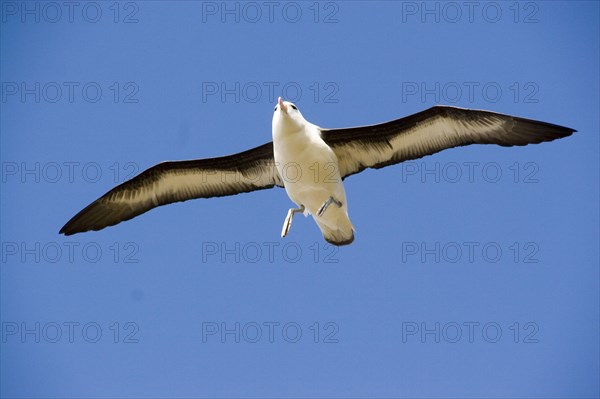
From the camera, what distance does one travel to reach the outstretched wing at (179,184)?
690 inches

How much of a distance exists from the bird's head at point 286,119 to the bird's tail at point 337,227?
4.96 feet

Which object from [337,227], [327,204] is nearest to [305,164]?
[327,204]

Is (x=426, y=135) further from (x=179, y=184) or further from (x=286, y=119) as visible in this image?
(x=179, y=184)

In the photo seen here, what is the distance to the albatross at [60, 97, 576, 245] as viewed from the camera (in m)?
15.8

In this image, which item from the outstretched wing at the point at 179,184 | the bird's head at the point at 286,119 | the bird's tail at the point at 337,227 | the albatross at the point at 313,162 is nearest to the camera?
the bird's head at the point at 286,119

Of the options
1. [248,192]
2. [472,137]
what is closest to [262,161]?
[248,192]

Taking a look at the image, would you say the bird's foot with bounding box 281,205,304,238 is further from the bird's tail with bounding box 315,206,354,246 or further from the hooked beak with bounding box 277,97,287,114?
the hooked beak with bounding box 277,97,287,114

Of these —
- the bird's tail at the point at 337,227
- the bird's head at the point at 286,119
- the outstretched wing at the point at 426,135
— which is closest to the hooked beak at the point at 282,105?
the bird's head at the point at 286,119

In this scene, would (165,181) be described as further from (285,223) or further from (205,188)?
(285,223)

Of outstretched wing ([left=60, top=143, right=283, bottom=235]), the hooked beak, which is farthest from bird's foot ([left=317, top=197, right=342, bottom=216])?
outstretched wing ([left=60, top=143, right=283, bottom=235])

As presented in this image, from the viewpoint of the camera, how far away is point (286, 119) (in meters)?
15.7

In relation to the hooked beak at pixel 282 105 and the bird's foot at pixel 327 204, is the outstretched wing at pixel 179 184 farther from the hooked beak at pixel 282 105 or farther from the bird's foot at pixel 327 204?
the bird's foot at pixel 327 204

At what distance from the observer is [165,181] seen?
59.3 ft

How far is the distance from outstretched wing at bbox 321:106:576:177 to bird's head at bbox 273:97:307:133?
2.46 ft
